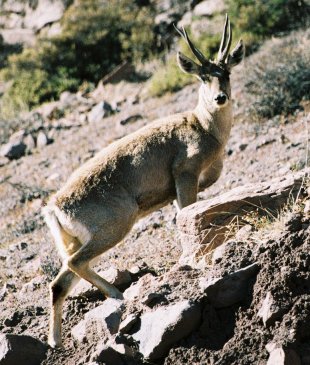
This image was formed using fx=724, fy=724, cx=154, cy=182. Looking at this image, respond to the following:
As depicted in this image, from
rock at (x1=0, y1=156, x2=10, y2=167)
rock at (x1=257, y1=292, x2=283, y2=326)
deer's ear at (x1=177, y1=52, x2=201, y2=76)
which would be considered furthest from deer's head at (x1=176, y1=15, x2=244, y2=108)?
rock at (x1=0, y1=156, x2=10, y2=167)

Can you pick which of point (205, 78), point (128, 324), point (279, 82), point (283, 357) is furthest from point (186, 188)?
point (279, 82)

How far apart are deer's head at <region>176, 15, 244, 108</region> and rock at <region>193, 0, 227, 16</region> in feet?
38.8

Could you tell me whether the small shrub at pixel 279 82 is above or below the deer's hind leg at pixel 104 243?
below

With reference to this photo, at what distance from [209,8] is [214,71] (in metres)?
12.9

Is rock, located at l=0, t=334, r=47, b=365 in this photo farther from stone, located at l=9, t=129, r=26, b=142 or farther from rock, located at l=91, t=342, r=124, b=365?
stone, located at l=9, t=129, r=26, b=142

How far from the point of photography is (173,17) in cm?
2245

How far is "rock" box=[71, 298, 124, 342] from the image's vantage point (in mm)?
6074

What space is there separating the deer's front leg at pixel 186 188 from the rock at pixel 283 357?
3296mm

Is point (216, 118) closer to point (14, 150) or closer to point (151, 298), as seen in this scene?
point (151, 298)

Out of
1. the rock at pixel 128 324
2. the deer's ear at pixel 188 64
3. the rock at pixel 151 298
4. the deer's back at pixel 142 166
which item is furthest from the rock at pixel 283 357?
the deer's ear at pixel 188 64

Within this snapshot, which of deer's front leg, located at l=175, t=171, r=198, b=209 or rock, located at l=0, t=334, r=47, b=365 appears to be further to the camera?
deer's front leg, located at l=175, t=171, r=198, b=209

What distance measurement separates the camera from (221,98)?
8766mm

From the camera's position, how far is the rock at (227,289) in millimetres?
5719

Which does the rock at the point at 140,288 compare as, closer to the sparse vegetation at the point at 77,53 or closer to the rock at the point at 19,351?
the rock at the point at 19,351
